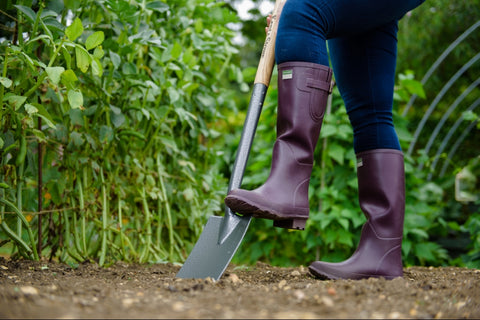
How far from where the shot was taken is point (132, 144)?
1.84 m

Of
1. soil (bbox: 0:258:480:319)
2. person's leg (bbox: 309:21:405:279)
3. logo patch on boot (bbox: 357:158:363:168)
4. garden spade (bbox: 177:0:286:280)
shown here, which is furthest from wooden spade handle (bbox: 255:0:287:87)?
soil (bbox: 0:258:480:319)

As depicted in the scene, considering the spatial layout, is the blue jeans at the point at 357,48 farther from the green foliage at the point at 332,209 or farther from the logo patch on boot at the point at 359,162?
the green foliage at the point at 332,209

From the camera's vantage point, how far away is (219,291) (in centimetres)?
92

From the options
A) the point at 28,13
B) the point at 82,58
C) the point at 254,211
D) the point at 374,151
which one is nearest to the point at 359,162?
the point at 374,151

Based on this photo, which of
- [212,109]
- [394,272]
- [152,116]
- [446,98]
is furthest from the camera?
[446,98]

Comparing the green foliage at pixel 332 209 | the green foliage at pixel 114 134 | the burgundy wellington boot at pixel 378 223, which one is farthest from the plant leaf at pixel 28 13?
the green foliage at pixel 332 209

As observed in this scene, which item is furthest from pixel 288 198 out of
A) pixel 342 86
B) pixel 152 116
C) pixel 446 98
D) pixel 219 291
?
pixel 446 98

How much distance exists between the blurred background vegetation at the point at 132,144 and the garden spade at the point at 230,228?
1.38 feet

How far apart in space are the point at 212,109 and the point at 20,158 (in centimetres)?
96

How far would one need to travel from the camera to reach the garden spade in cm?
116

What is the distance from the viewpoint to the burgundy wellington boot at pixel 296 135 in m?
1.16

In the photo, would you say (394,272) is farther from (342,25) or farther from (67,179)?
(67,179)

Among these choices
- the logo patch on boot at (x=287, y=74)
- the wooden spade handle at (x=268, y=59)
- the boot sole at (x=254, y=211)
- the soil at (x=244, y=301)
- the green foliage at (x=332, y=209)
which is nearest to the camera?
the soil at (x=244, y=301)

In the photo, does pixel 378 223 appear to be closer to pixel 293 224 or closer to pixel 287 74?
pixel 293 224
